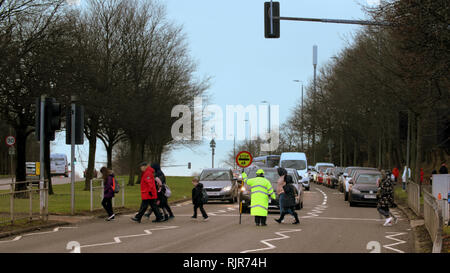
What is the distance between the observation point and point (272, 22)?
19.5 m

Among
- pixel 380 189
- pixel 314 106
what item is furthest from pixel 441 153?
pixel 380 189

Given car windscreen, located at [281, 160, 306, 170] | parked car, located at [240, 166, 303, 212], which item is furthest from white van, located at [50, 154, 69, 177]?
parked car, located at [240, 166, 303, 212]

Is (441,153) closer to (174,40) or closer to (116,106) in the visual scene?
(174,40)

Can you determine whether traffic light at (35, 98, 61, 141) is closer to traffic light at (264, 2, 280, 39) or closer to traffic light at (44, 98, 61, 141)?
traffic light at (44, 98, 61, 141)

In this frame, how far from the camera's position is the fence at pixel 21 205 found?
18.2 meters

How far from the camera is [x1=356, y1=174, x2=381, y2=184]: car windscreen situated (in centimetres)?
3153

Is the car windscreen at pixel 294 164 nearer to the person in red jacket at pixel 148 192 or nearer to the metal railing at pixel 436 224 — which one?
the person in red jacket at pixel 148 192

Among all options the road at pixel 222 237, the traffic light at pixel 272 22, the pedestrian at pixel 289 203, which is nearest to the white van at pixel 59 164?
the road at pixel 222 237

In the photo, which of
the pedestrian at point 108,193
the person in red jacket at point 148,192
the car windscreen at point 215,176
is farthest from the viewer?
the car windscreen at point 215,176

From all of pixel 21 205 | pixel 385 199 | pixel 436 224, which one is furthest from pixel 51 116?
pixel 436 224

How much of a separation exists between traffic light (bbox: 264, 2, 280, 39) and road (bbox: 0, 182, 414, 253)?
209 inches

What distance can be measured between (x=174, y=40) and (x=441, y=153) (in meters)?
29.7

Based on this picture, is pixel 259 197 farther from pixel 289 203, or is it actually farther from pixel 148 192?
pixel 148 192
